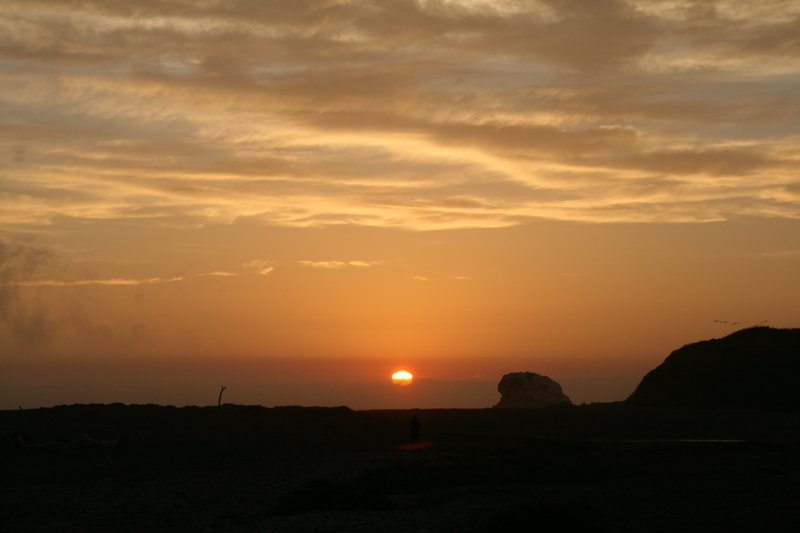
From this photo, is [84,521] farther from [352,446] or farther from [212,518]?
[352,446]

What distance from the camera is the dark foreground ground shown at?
2431cm

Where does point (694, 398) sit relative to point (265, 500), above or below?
above

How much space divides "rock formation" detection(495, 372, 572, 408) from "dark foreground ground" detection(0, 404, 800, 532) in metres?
33.1

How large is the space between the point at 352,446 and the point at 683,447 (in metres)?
17.7

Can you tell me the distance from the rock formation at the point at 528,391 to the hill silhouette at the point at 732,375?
11573mm

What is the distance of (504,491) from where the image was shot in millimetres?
27969

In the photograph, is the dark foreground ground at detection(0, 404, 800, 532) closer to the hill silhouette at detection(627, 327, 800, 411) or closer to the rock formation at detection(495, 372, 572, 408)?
the hill silhouette at detection(627, 327, 800, 411)

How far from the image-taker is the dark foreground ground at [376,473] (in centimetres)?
2431

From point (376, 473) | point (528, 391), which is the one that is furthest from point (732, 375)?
point (376, 473)

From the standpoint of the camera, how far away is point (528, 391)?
9119 cm

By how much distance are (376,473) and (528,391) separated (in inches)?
2343

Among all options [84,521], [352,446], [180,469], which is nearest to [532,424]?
[352,446]

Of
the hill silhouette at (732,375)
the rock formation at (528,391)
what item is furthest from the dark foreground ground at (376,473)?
the rock formation at (528,391)

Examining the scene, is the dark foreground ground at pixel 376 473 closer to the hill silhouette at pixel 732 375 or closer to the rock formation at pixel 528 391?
the hill silhouette at pixel 732 375
